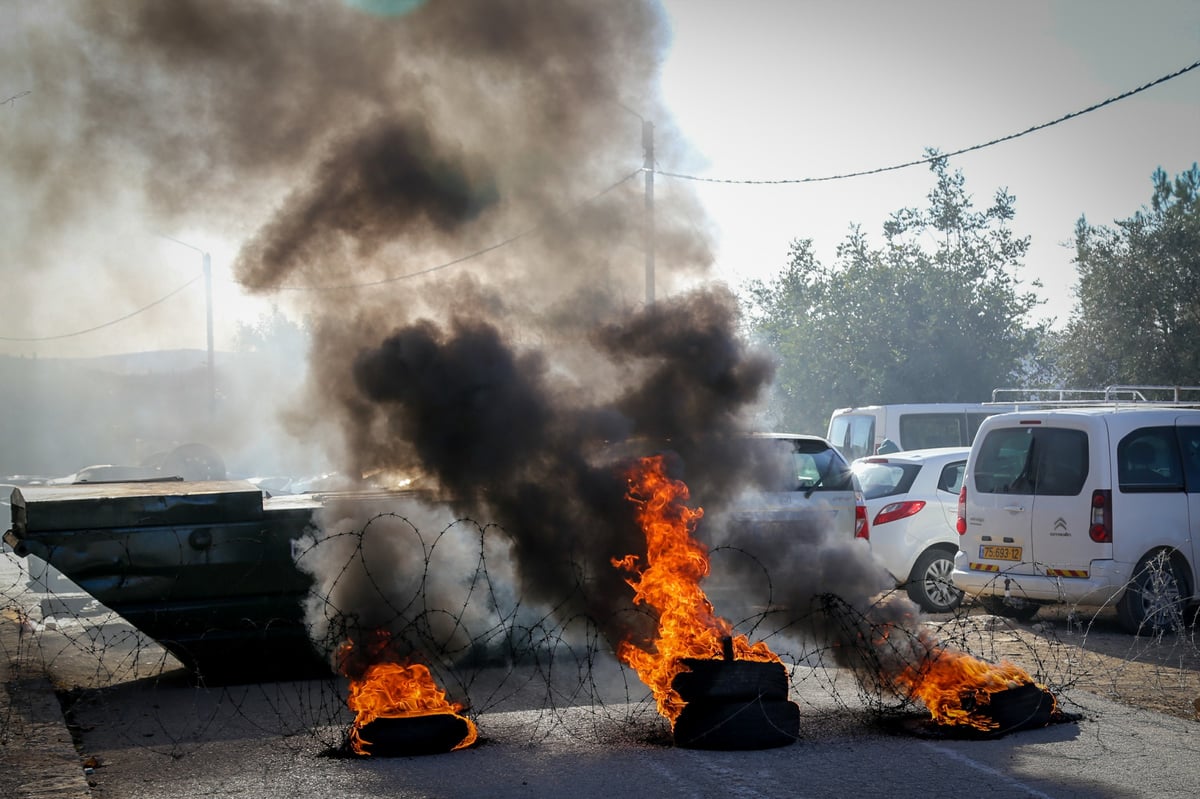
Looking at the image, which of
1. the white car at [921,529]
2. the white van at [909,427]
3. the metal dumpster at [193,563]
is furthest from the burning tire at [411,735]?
the white van at [909,427]

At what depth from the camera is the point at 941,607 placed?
11.3 m

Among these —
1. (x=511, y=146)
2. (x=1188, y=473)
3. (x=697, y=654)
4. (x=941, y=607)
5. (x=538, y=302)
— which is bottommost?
(x=941, y=607)

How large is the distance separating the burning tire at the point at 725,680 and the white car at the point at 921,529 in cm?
578

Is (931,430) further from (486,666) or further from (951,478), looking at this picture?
(486,666)

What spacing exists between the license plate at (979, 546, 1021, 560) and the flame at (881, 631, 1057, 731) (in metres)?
3.48

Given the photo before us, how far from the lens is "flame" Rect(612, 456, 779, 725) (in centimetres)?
614

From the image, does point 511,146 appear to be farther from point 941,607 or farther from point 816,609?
point 941,607

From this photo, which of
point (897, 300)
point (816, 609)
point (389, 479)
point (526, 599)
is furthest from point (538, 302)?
point (897, 300)

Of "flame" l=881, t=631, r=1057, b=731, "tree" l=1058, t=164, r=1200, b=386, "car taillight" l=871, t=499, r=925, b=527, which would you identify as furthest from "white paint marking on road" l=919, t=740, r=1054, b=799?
"tree" l=1058, t=164, r=1200, b=386

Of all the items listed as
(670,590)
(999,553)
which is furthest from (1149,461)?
(670,590)

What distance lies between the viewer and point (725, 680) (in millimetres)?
5859

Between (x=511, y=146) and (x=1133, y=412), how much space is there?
5938mm

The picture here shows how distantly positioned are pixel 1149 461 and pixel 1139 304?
21.7 m

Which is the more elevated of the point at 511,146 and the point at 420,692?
the point at 511,146
